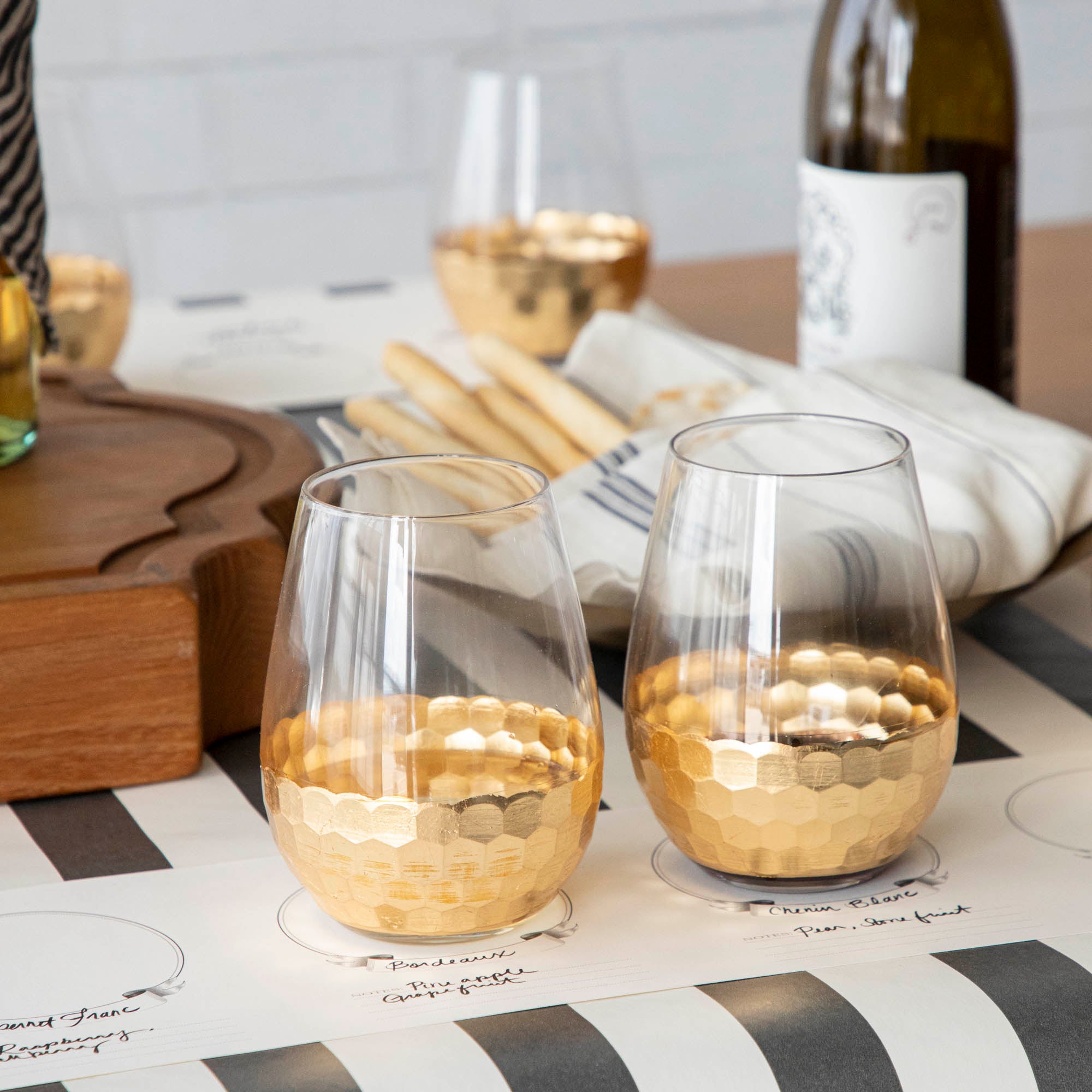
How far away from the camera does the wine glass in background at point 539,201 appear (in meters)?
0.91

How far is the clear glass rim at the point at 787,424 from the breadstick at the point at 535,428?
215 mm

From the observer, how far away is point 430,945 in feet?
1.26

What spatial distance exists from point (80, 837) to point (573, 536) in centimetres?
20

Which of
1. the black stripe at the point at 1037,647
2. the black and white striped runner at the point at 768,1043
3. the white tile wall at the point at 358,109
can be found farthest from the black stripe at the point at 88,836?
the white tile wall at the point at 358,109

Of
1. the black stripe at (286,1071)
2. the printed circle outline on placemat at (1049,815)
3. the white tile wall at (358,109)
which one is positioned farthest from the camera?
the white tile wall at (358,109)

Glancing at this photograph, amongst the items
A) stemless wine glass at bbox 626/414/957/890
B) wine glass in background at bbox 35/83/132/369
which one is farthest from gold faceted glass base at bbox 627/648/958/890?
wine glass in background at bbox 35/83/132/369

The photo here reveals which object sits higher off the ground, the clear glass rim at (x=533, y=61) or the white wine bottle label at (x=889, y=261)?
the clear glass rim at (x=533, y=61)

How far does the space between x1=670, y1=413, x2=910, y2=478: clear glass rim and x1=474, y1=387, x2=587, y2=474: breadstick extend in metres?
0.21

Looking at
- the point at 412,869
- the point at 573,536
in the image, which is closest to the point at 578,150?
the point at 573,536

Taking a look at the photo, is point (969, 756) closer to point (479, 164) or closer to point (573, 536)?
point (573, 536)

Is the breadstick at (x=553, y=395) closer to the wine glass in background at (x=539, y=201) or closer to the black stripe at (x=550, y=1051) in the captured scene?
the wine glass in background at (x=539, y=201)

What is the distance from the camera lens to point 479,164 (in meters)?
0.92

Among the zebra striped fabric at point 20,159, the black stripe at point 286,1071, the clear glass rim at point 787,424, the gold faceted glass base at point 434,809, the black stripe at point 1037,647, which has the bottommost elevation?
the black stripe at point 286,1071

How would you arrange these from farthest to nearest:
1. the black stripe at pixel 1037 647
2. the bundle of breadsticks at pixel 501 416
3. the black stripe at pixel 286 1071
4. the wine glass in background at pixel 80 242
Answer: the wine glass in background at pixel 80 242, the bundle of breadsticks at pixel 501 416, the black stripe at pixel 1037 647, the black stripe at pixel 286 1071
